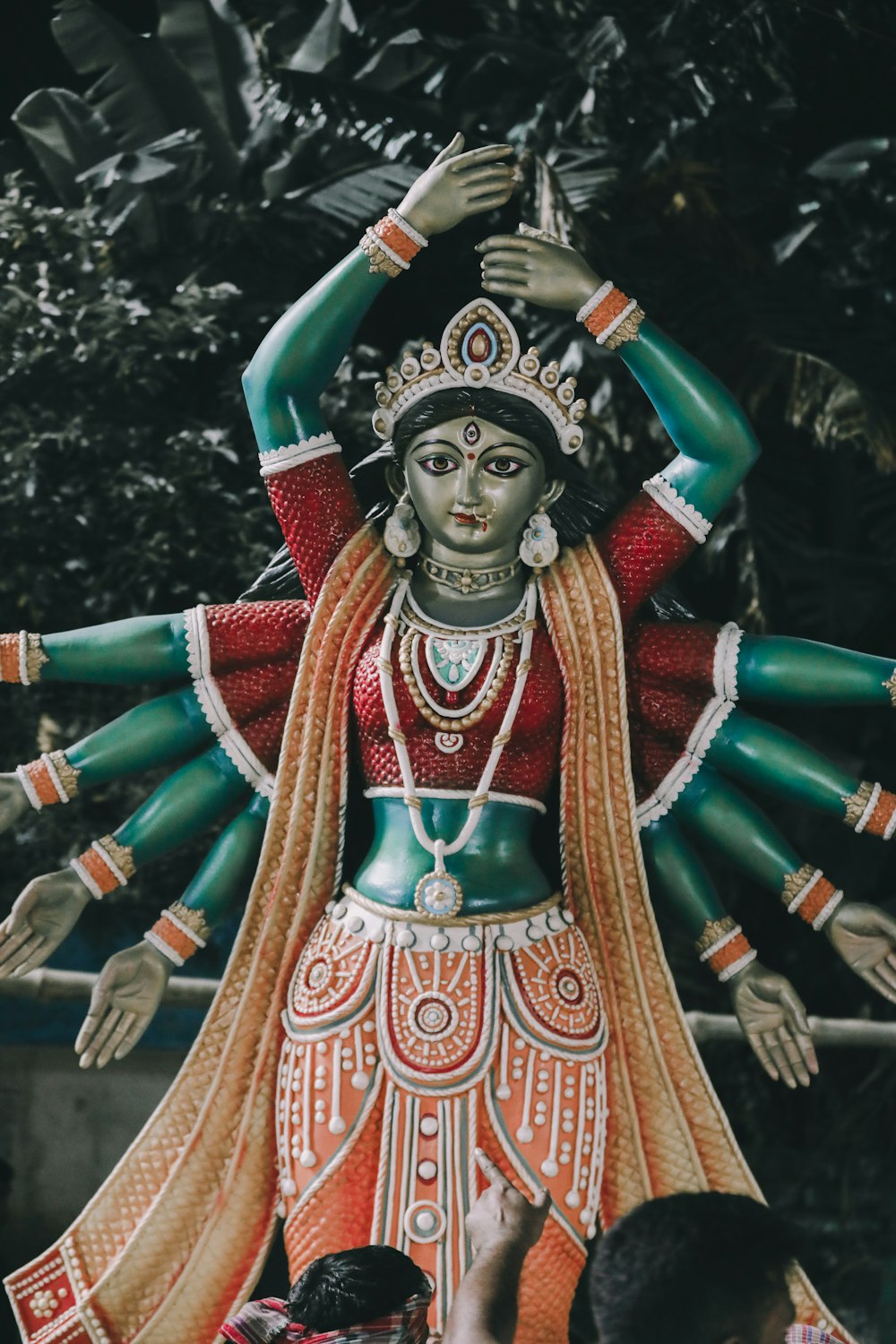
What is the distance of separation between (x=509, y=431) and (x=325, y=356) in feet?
1.26

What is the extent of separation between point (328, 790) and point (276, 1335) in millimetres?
1304

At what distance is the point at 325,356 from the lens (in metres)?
3.51

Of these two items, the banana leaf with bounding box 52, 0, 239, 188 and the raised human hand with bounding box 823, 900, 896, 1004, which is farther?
the banana leaf with bounding box 52, 0, 239, 188

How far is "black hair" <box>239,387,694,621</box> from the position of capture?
3.54m

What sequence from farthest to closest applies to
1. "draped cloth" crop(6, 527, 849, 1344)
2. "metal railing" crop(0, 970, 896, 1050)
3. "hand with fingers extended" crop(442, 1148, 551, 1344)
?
1. "metal railing" crop(0, 970, 896, 1050)
2. "draped cloth" crop(6, 527, 849, 1344)
3. "hand with fingers extended" crop(442, 1148, 551, 1344)

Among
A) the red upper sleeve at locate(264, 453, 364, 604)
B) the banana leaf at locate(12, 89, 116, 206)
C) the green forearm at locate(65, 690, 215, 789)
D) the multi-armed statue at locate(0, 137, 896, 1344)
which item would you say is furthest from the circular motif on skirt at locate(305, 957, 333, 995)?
the banana leaf at locate(12, 89, 116, 206)

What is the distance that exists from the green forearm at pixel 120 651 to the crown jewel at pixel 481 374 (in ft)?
1.95

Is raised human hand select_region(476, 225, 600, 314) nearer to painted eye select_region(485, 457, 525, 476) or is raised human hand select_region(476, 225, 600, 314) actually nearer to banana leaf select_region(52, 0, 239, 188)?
painted eye select_region(485, 457, 525, 476)

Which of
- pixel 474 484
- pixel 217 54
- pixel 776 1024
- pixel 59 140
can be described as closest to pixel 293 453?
pixel 474 484

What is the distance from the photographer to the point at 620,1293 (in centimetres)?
207

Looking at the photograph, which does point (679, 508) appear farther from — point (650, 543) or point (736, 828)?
point (736, 828)

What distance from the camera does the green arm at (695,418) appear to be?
3.46m

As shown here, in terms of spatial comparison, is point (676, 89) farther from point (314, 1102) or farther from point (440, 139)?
point (314, 1102)

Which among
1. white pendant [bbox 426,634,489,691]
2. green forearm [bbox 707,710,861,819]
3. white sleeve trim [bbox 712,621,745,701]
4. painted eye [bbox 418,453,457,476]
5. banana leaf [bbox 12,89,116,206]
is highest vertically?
banana leaf [bbox 12,89,116,206]
